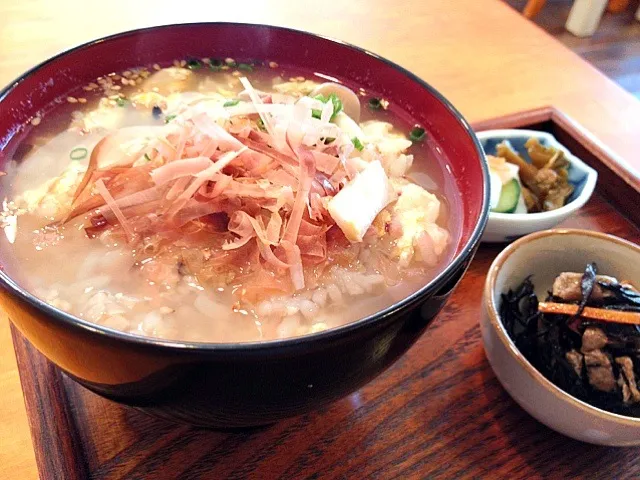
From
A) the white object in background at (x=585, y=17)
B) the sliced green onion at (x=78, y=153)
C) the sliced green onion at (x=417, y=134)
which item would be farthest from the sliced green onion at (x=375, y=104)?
the white object in background at (x=585, y=17)

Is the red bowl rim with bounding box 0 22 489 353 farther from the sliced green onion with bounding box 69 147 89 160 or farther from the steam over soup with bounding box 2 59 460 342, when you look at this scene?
the sliced green onion with bounding box 69 147 89 160

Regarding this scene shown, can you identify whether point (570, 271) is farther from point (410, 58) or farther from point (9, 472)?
point (9, 472)

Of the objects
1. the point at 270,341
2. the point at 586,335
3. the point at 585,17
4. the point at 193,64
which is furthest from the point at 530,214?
the point at 585,17

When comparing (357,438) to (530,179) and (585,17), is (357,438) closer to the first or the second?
(530,179)

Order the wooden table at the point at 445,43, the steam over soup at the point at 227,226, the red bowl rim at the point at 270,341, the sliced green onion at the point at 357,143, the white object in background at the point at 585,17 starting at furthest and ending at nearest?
1. the white object in background at the point at 585,17
2. the wooden table at the point at 445,43
3. the sliced green onion at the point at 357,143
4. the steam over soup at the point at 227,226
5. the red bowl rim at the point at 270,341

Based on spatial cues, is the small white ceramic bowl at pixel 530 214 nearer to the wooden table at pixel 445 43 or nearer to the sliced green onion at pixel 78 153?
the wooden table at pixel 445 43
